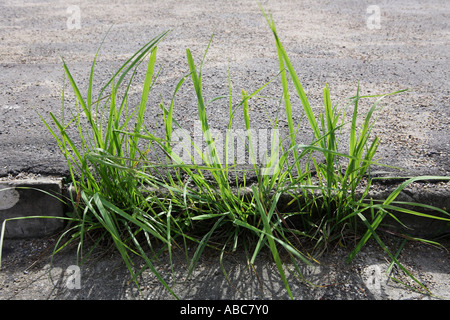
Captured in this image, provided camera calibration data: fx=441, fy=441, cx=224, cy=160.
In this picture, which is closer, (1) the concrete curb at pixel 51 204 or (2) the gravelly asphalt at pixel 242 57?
(1) the concrete curb at pixel 51 204

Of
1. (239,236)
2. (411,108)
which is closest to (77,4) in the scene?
(411,108)

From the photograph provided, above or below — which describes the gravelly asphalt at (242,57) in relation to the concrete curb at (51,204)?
above

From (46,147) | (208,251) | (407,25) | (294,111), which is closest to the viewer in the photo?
(208,251)

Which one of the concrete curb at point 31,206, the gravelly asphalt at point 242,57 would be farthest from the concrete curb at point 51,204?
the gravelly asphalt at point 242,57

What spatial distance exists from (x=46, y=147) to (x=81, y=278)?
2.66ft

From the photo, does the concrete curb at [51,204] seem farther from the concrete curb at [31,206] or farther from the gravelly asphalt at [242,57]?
the gravelly asphalt at [242,57]

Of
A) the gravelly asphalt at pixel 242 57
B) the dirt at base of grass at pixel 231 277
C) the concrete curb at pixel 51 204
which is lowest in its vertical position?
the dirt at base of grass at pixel 231 277

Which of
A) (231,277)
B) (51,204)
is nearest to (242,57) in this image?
(51,204)

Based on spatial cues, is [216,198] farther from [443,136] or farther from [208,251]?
[443,136]

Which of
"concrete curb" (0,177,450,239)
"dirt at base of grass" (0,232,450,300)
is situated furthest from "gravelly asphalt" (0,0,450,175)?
"dirt at base of grass" (0,232,450,300)

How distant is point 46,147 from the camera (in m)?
2.12

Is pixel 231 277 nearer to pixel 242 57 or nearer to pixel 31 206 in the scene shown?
pixel 31 206

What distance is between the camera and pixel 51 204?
174 centimetres

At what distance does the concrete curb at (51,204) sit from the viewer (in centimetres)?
171
